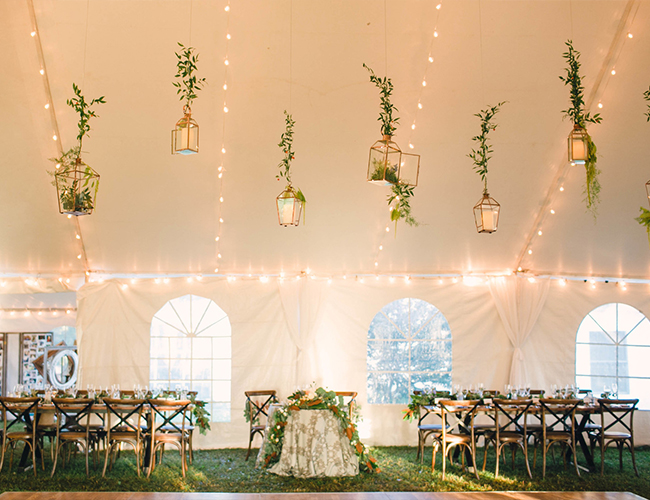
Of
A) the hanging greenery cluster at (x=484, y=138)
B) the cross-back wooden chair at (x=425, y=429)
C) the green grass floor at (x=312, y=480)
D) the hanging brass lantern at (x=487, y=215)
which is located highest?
the hanging greenery cluster at (x=484, y=138)

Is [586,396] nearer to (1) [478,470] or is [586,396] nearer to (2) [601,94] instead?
(1) [478,470]

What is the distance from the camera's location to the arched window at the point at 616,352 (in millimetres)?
9031

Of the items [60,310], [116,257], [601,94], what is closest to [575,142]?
[601,94]

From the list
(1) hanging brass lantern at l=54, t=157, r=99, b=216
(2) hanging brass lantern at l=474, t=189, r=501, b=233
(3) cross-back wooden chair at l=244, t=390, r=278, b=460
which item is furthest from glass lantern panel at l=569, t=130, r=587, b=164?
(3) cross-back wooden chair at l=244, t=390, r=278, b=460

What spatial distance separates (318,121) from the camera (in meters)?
6.47

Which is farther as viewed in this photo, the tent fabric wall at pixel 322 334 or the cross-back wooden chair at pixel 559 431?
the tent fabric wall at pixel 322 334

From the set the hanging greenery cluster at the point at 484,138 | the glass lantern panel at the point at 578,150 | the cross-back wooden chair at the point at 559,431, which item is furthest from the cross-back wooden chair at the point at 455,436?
the glass lantern panel at the point at 578,150

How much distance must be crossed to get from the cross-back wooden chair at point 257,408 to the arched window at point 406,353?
5.15ft

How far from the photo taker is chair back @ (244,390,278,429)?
309 inches

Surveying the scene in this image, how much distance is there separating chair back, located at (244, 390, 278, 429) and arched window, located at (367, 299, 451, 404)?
154 centimetres

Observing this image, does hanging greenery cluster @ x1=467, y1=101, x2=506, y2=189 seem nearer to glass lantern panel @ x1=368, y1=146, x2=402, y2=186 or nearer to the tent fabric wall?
glass lantern panel @ x1=368, y1=146, x2=402, y2=186

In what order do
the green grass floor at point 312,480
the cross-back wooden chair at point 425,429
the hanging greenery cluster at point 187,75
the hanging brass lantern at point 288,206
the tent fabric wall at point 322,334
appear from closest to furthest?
the hanging greenery cluster at point 187,75 < the hanging brass lantern at point 288,206 < the green grass floor at point 312,480 < the cross-back wooden chair at point 425,429 < the tent fabric wall at point 322,334

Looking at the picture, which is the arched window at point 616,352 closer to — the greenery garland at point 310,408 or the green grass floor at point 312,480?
the green grass floor at point 312,480

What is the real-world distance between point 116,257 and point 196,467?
3.04 metres
